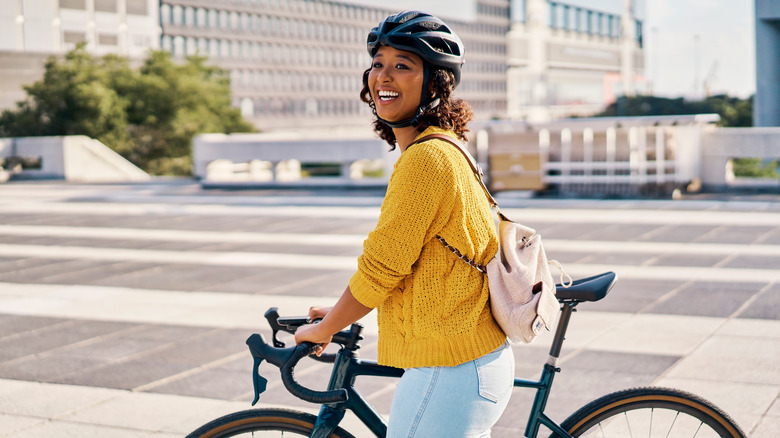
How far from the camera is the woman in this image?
2229mm

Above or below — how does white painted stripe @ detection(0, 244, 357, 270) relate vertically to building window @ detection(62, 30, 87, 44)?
below

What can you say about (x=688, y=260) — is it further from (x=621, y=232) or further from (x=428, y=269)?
(x=428, y=269)

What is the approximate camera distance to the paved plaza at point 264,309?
16.4 ft

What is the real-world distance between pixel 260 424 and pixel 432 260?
0.63m

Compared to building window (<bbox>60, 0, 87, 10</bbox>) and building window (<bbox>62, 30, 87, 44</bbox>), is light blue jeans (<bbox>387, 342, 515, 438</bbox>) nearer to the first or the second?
building window (<bbox>62, 30, 87, 44</bbox>)

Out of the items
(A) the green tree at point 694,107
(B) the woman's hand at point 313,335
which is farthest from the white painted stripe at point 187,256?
(A) the green tree at point 694,107

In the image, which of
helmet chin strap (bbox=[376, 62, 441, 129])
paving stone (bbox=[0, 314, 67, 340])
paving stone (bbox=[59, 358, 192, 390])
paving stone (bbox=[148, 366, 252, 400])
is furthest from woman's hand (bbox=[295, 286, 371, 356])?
paving stone (bbox=[0, 314, 67, 340])

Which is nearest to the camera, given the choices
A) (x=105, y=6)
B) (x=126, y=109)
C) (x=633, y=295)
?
(x=633, y=295)

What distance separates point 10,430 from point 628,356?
11.5 ft

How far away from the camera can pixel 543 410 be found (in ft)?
8.43

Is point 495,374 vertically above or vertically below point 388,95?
below

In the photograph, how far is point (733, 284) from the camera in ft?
27.2

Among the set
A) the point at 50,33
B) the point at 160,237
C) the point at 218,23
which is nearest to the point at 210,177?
the point at 160,237

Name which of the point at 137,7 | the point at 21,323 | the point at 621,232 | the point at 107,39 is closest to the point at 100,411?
the point at 21,323
